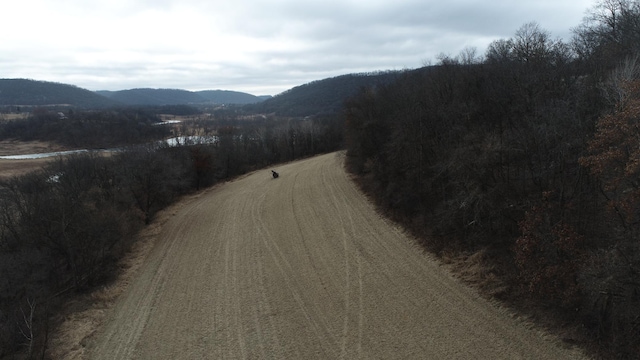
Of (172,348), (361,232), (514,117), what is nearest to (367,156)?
(361,232)

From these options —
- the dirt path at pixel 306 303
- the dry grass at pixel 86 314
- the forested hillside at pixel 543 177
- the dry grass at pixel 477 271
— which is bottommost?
the dry grass at pixel 86 314

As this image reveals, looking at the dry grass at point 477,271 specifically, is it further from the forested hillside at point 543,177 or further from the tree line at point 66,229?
the tree line at point 66,229

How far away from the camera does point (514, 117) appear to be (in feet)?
62.2

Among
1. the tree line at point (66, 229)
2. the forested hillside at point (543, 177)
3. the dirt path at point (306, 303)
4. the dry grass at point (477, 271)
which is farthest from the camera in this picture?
the tree line at point (66, 229)

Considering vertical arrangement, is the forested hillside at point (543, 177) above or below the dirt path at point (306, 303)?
above

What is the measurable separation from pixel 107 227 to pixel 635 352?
2670cm

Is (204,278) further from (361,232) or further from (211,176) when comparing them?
(211,176)

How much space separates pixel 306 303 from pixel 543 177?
11.5m

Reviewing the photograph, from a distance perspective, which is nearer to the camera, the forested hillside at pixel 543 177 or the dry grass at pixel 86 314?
the forested hillside at pixel 543 177

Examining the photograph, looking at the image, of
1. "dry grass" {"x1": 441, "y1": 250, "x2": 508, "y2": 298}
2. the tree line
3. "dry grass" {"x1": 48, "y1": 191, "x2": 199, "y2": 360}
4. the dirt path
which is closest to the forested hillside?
"dry grass" {"x1": 441, "y1": 250, "x2": 508, "y2": 298}

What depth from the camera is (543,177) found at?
15.0 meters

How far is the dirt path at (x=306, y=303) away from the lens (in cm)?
1415

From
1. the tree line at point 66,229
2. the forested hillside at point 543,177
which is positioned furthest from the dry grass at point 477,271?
the tree line at point 66,229

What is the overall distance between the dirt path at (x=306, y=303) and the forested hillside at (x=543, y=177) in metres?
1.71
